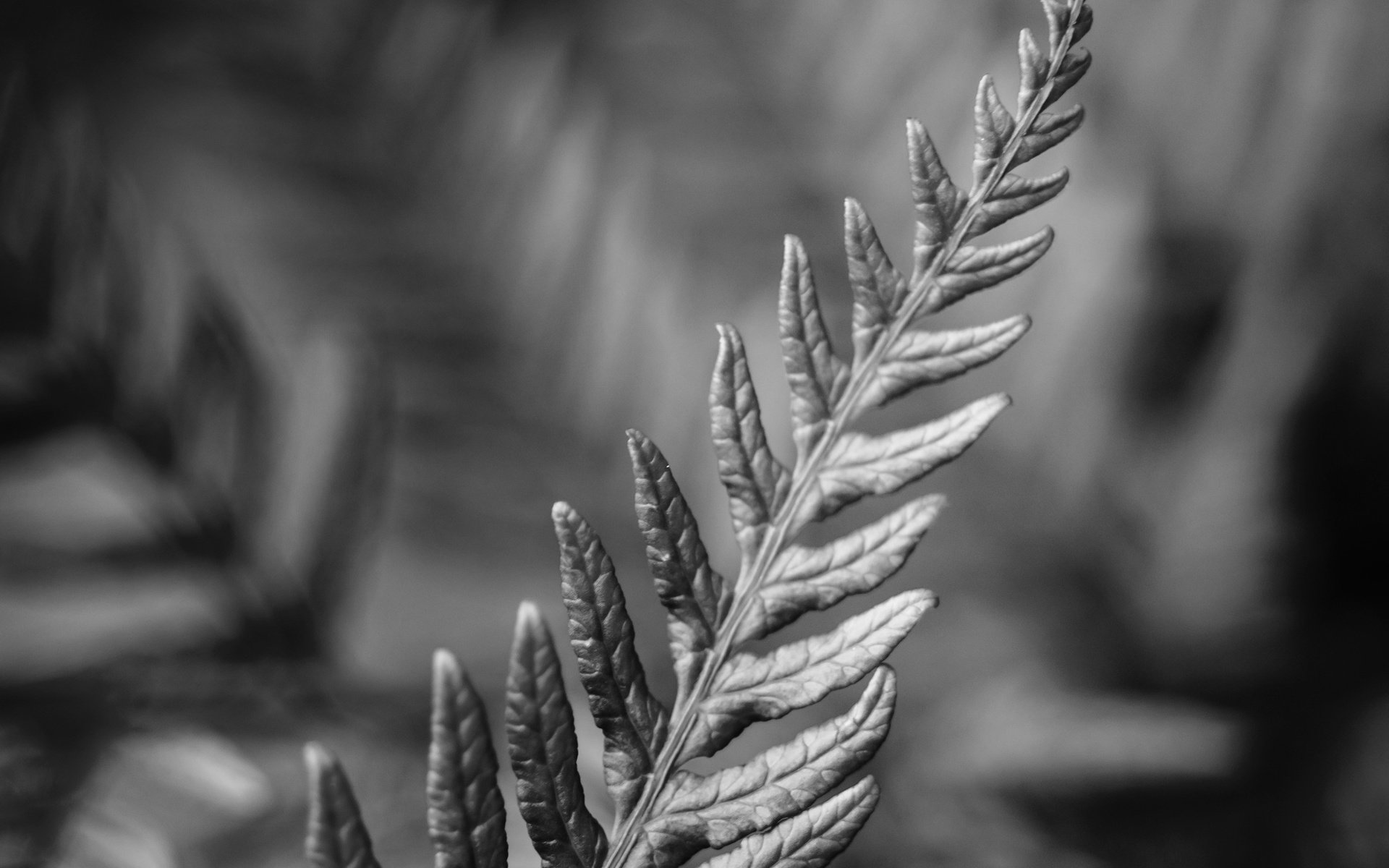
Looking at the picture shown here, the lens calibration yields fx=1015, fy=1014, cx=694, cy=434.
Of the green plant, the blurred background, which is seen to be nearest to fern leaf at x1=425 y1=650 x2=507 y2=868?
the green plant

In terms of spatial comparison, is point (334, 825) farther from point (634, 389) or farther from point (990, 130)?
point (634, 389)

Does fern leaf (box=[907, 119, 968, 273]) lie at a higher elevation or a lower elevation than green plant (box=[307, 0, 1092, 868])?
higher

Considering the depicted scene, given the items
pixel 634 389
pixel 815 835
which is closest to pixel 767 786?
pixel 815 835

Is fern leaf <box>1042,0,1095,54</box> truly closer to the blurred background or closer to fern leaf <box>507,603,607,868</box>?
fern leaf <box>507,603,607,868</box>

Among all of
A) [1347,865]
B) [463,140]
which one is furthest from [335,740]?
[1347,865]

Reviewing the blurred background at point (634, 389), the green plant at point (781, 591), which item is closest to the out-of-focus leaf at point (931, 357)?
the green plant at point (781, 591)

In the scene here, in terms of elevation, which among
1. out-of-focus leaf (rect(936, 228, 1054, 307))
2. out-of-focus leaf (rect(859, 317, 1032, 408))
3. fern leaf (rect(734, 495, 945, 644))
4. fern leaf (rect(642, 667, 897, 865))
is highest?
out-of-focus leaf (rect(936, 228, 1054, 307))
